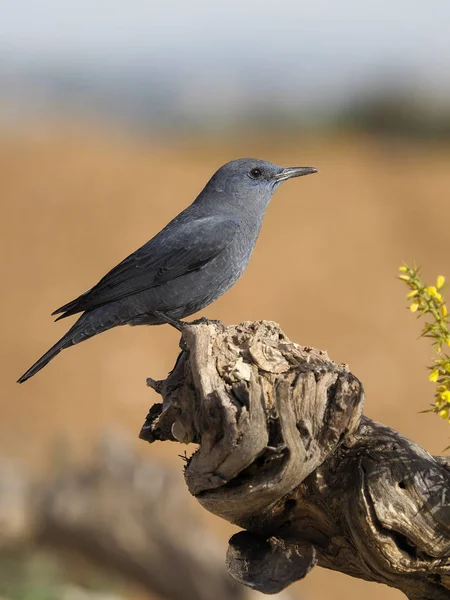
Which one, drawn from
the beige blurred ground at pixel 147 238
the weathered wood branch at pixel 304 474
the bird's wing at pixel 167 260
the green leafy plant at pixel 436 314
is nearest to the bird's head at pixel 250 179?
the bird's wing at pixel 167 260

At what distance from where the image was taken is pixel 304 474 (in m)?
4.73

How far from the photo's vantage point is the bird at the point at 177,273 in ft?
21.4

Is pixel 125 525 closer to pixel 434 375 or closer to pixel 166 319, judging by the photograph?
pixel 166 319

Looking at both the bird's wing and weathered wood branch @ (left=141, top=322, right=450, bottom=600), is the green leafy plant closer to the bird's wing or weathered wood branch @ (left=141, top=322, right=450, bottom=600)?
weathered wood branch @ (left=141, top=322, right=450, bottom=600)

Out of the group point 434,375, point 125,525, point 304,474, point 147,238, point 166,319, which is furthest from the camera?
point 147,238

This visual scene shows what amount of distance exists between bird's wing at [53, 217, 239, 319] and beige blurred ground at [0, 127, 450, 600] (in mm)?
4821

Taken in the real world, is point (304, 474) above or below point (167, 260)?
below

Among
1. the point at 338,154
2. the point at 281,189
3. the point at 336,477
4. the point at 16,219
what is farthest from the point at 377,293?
the point at 336,477

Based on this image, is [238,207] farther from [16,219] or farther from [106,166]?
[106,166]

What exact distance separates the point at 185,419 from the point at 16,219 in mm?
14515

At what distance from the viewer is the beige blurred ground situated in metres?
13.2

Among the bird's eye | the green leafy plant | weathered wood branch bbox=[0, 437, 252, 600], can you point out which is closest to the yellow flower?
the green leafy plant

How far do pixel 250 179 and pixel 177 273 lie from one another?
38.0 inches

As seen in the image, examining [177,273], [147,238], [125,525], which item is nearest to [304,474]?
[177,273]
